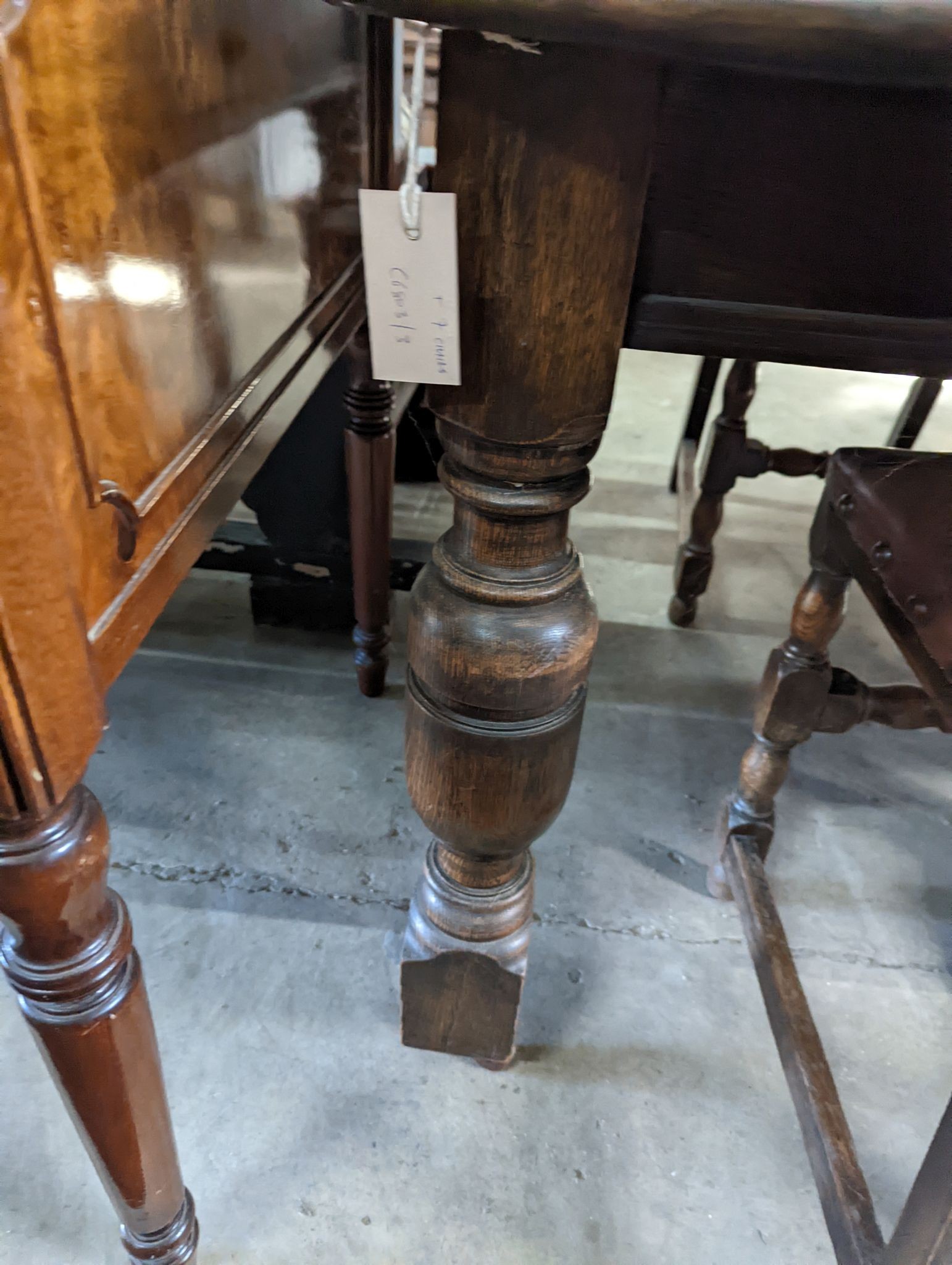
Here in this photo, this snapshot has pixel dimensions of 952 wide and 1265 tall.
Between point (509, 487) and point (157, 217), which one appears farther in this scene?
point (509, 487)

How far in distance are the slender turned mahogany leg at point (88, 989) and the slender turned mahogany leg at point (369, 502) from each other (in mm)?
638

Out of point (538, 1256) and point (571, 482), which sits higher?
point (571, 482)

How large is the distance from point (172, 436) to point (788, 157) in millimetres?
301

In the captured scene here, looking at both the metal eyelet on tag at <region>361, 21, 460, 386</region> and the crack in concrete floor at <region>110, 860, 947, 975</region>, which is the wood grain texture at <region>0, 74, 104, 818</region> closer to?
the metal eyelet on tag at <region>361, 21, 460, 386</region>

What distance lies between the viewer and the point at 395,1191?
2.30ft

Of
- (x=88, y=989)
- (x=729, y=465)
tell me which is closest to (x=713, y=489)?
(x=729, y=465)

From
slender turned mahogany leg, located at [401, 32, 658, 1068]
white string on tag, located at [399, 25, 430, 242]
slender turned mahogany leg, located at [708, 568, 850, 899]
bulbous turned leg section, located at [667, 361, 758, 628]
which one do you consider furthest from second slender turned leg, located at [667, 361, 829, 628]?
white string on tag, located at [399, 25, 430, 242]

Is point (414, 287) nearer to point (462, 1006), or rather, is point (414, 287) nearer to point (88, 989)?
point (88, 989)

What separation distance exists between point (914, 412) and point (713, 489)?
0.38m

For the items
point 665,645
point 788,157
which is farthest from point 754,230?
point 665,645

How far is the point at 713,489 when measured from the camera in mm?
1302

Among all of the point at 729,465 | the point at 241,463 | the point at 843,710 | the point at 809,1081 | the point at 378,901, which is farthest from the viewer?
the point at 729,465

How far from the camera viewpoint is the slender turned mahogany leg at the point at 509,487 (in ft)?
1.24

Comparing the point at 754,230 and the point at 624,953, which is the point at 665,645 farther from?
the point at 754,230
